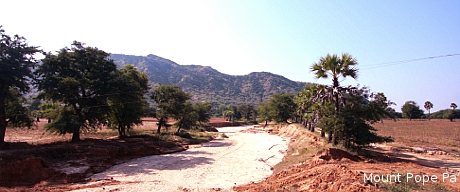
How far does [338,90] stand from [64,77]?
76.3 feet

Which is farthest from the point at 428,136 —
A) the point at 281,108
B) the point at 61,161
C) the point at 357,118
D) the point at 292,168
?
the point at 61,161

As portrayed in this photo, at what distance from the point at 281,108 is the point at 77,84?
5080cm

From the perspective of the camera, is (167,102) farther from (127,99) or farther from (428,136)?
(428,136)

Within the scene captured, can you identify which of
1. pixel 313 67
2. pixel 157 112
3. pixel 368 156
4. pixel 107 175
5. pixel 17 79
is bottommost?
pixel 107 175

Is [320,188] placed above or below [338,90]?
below

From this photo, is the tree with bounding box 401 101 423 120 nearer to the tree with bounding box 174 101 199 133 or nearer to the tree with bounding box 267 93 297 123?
the tree with bounding box 267 93 297 123

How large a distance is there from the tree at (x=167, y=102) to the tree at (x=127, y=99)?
A: 146 inches

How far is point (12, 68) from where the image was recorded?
2014cm

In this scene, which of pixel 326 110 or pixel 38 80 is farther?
pixel 38 80

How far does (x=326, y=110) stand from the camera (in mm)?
19781

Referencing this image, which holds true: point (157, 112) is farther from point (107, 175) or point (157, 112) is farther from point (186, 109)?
point (107, 175)

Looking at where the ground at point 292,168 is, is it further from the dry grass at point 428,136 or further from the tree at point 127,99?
the dry grass at point 428,136

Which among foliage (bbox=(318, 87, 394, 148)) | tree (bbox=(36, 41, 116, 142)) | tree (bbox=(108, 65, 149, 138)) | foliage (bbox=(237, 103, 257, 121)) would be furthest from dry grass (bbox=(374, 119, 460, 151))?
foliage (bbox=(237, 103, 257, 121))

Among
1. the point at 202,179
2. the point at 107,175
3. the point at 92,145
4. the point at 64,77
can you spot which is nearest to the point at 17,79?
the point at 64,77
